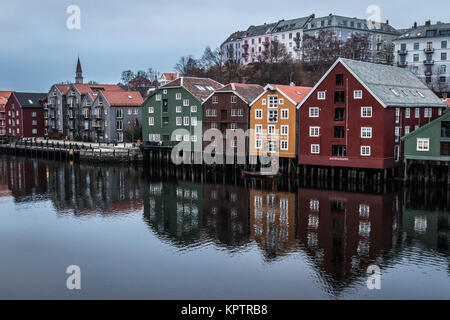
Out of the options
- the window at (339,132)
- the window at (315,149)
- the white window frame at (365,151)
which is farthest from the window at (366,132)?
the window at (315,149)

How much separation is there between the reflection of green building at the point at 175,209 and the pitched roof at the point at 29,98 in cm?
5685

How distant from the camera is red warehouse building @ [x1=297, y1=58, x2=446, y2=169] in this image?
45750mm

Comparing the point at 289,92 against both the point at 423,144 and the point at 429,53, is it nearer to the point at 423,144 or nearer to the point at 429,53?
the point at 423,144

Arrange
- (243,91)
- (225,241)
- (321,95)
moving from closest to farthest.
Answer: (225,241) → (321,95) → (243,91)

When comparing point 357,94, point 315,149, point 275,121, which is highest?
point 357,94

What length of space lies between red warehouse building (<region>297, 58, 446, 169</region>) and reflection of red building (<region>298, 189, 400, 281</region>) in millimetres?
6603

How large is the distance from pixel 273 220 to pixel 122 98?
54788 millimetres

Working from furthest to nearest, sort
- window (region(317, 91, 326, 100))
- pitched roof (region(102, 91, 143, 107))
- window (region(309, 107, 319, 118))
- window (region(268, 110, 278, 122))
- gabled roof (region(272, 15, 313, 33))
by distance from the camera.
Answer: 1. gabled roof (region(272, 15, 313, 33))
2. pitched roof (region(102, 91, 143, 107))
3. window (region(268, 110, 278, 122))
4. window (region(309, 107, 319, 118))
5. window (region(317, 91, 326, 100))

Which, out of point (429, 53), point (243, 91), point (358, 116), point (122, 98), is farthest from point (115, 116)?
point (429, 53)

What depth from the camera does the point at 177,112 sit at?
65.1 meters

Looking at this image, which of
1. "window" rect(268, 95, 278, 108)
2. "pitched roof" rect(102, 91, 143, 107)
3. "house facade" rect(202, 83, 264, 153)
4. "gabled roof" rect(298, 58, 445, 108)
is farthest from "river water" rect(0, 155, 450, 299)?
"pitched roof" rect(102, 91, 143, 107)

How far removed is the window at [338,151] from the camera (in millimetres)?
47844

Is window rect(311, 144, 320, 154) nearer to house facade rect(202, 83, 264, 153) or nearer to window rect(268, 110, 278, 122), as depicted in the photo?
window rect(268, 110, 278, 122)

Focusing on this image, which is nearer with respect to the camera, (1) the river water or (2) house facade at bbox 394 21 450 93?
(1) the river water
